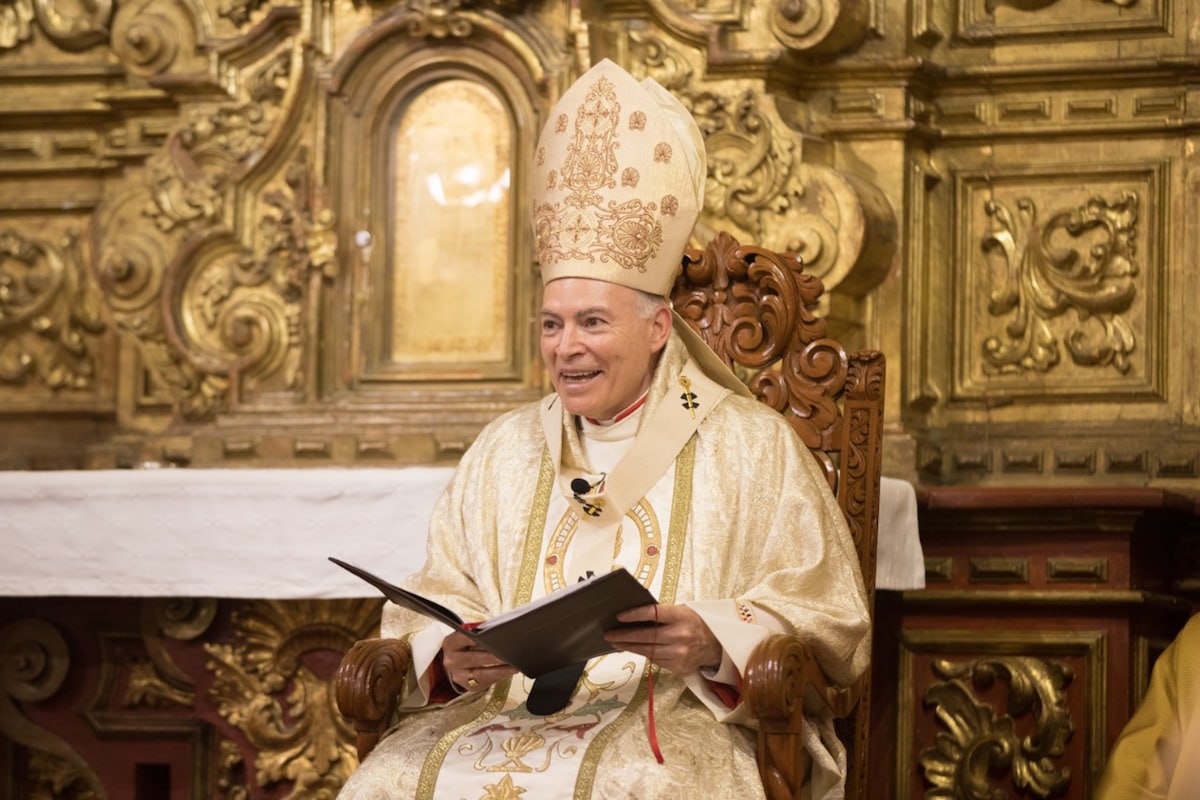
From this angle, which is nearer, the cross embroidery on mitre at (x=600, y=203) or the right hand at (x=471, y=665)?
the right hand at (x=471, y=665)

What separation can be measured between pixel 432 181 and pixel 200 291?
867mm

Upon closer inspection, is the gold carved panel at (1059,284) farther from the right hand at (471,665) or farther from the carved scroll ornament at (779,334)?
the right hand at (471,665)

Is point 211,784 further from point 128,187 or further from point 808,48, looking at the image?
point 808,48

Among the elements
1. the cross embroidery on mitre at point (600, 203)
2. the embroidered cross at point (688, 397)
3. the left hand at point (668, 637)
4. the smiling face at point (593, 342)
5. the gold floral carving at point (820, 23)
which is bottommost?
the left hand at point (668, 637)

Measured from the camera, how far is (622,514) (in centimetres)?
455

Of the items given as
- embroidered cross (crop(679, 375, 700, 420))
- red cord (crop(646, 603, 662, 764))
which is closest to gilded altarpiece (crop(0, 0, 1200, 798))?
embroidered cross (crop(679, 375, 700, 420))

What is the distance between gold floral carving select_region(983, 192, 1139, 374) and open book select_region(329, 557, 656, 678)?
8.23 ft

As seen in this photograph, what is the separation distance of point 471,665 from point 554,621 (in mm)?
445

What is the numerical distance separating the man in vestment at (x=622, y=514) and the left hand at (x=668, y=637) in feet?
0.04

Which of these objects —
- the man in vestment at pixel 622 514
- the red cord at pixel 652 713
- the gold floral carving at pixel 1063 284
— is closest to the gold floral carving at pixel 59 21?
the man in vestment at pixel 622 514

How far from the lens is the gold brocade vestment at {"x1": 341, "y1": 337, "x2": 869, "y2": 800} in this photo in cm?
406

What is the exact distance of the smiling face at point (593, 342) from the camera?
14.8ft

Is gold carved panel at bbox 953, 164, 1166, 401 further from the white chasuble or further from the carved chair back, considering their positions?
the white chasuble

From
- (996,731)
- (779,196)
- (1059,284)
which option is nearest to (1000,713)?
(996,731)
